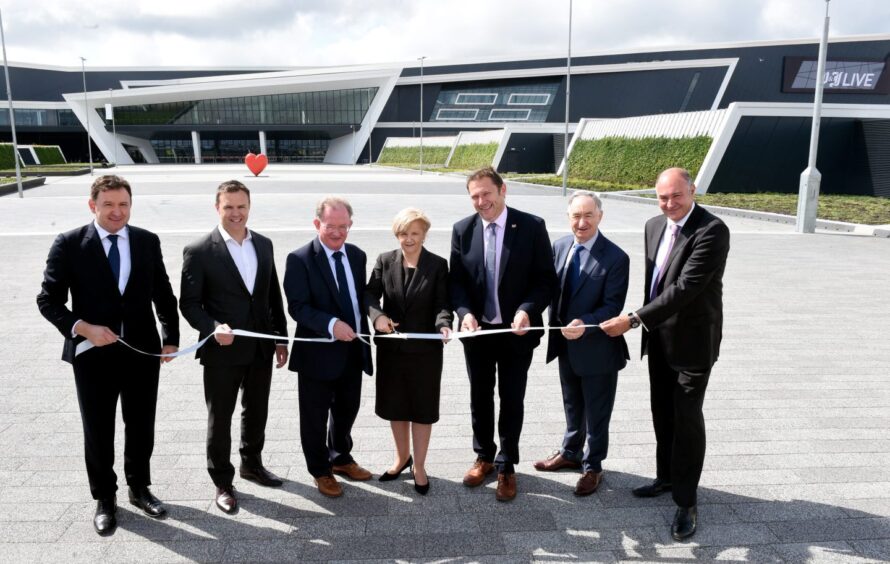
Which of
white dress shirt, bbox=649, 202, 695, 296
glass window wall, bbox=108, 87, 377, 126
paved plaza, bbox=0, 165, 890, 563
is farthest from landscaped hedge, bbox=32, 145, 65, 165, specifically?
white dress shirt, bbox=649, 202, 695, 296

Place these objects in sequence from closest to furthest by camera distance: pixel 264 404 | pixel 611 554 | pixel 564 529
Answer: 1. pixel 611 554
2. pixel 564 529
3. pixel 264 404

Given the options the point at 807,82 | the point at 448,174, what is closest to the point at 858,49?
the point at 807,82

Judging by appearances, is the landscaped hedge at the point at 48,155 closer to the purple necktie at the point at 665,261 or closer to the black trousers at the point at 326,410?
the black trousers at the point at 326,410

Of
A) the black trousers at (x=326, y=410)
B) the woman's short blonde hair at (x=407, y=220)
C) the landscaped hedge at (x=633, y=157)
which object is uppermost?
the landscaped hedge at (x=633, y=157)

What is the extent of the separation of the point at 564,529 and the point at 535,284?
1.37 m

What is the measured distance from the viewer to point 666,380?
3.71m

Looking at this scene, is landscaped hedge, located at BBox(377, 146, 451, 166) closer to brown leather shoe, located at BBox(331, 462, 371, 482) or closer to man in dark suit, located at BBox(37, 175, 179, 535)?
brown leather shoe, located at BBox(331, 462, 371, 482)

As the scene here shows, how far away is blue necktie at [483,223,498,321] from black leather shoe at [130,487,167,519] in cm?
209

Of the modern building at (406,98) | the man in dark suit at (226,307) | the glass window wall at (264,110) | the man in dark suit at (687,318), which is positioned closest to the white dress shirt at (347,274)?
the man in dark suit at (226,307)

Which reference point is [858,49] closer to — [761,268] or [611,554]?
[761,268]

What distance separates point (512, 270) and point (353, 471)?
1.55 metres

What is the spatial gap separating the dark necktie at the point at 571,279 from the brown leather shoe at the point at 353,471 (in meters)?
1.53

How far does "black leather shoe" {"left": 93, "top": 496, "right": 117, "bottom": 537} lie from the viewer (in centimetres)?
338

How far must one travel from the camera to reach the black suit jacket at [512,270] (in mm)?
3857
